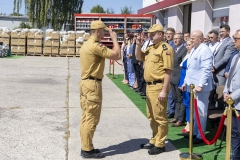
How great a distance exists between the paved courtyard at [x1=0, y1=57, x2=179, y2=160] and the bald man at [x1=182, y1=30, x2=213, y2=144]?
0.90m

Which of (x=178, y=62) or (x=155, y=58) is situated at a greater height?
(x=155, y=58)

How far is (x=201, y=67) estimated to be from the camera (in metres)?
5.79

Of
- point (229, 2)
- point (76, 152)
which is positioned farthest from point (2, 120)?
point (229, 2)

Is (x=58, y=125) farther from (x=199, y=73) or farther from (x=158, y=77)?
(x=199, y=73)

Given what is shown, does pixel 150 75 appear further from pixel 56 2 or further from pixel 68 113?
pixel 56 2

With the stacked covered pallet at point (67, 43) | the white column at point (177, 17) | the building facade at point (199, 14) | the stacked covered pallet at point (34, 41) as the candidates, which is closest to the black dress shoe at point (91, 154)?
the building facade at point (199, 14)

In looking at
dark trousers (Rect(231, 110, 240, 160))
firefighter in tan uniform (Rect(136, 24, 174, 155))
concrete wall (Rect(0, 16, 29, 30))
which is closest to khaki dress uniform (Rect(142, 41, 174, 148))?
firefighter in tan uniform (Rect(136, 24, 174, 155))

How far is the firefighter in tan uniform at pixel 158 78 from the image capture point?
519cm

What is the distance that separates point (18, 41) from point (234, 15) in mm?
16209

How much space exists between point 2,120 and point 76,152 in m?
2.56

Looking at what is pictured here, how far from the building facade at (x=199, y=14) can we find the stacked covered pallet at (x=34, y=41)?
774 cm

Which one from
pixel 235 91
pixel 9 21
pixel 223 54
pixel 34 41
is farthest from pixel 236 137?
pixel 9 21

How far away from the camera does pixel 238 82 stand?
440 centimetres

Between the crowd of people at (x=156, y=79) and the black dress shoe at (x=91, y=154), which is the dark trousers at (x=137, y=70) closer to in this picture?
the crowd of people at (x=156, y=79)
